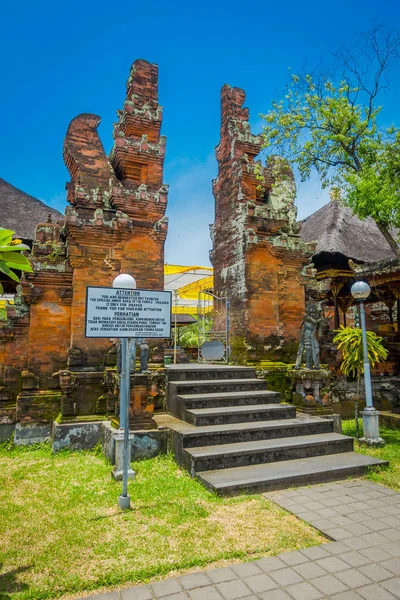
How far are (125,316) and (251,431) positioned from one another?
Result: 10.1 ft

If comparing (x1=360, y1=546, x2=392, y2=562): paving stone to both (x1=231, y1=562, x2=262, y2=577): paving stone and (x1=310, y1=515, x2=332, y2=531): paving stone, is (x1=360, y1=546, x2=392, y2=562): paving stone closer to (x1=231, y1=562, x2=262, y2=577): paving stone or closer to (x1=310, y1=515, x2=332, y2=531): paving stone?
(x1=310, y1=515, x2=332, y2=531): paving stone

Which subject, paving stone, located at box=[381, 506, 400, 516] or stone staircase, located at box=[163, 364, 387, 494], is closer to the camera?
paving stone, located at box=[381, 506, 400, 516]

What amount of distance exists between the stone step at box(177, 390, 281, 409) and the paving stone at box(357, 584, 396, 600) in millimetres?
4286

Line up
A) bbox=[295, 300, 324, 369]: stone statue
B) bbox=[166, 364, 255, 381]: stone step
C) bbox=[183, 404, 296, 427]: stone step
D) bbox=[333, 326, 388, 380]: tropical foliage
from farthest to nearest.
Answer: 1. bbox=[333, 326, 388, 380]: tropical foliage
2. bbox=[295, 300, 324, 369]: stone statue
3. bbox=[166, 364, 255, 381]: stone step
4. bbox=[183, 404, 296, 427]: stone step

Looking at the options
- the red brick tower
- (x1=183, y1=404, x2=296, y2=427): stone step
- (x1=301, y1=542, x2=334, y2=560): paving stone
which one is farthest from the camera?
the red brick tower

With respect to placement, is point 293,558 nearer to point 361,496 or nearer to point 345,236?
point 361,496

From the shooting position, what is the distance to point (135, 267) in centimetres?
834

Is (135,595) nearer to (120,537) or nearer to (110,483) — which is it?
(120,537)

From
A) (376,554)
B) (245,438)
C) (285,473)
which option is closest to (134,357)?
(245,438)

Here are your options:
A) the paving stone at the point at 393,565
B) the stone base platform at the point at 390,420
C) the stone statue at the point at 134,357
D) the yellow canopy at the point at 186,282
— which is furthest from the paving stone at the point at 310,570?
the yellow canopy at the point at 186,282

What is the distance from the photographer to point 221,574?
3.25 m

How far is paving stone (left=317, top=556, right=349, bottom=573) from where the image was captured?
3307 mm

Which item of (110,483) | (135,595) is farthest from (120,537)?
(110,483)

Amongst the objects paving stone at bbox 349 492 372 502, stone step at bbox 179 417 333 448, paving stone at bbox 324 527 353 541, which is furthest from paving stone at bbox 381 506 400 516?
stone step at bbox 179 417 333 448
